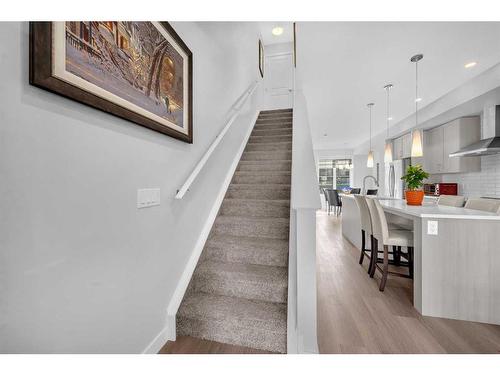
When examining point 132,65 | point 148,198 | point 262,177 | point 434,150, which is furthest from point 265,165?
point 434,150

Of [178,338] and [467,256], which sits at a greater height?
[467,256]

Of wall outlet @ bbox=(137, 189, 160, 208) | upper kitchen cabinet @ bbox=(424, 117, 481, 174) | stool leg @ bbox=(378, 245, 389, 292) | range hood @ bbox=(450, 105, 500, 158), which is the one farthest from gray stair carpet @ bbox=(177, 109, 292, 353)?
upper kitchen cabinet @ bbox=(424, 117, 481, 174)

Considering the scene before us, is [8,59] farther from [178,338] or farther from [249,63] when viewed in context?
[249,63]

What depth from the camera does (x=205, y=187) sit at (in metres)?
2.11

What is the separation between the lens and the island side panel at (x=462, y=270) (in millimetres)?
1722

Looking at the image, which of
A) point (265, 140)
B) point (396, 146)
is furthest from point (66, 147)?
point (396, 146)

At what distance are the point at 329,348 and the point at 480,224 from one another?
5.10 feet

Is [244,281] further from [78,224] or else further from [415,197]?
[415,197]

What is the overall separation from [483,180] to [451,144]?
0.88 metres

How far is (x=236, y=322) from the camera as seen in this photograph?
4.75ft

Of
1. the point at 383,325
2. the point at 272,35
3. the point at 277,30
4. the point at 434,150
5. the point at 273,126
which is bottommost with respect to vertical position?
the point at 383,325

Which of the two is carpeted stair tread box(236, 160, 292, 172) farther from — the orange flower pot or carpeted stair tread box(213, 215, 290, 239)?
the orange flower pot

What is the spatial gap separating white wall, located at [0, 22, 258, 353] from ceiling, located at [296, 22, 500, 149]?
2103 millimetres

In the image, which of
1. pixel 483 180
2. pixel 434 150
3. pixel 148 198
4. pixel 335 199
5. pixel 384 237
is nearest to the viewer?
pixel 148 198
